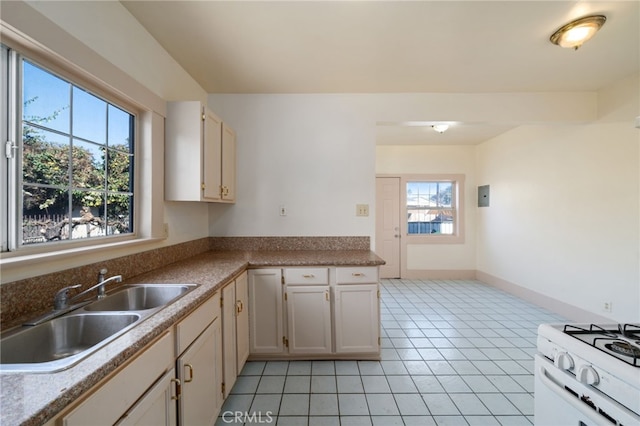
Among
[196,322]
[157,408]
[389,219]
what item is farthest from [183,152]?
[389,219]

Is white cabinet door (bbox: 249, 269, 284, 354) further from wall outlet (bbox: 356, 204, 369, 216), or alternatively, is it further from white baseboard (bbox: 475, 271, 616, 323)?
white baseboard (bbox: 475, 271, 616, 323)

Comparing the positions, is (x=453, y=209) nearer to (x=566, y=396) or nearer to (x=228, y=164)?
(x=228, y=164)

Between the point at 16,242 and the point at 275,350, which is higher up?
the point at 16,242

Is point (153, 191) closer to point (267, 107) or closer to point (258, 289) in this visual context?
point (258, 289)

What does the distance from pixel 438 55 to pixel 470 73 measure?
19.0 inches

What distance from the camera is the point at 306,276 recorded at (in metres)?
2.21

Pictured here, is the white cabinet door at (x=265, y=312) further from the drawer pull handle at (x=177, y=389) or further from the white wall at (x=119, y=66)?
the drawer pull handle at (x=177, y=389)

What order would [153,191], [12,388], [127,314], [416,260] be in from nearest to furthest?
[12,388], [127,314], [153,191], [416,260]

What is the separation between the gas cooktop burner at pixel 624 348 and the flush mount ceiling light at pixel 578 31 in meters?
1.92

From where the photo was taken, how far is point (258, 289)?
7.22 ft

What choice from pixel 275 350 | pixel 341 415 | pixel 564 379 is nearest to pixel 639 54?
pixel 564 379

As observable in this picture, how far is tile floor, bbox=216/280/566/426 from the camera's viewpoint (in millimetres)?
1692

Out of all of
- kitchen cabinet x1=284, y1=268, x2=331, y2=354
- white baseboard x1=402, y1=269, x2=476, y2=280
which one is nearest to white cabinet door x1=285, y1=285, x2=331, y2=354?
kitchen cabinet x1=284, y1=268, x2=331, y2=354

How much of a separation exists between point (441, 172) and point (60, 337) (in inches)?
211
